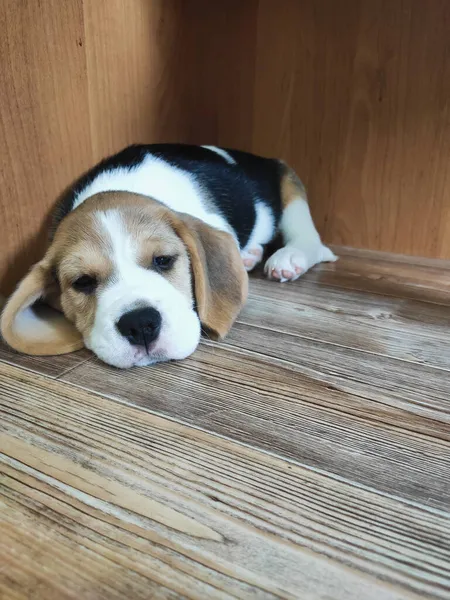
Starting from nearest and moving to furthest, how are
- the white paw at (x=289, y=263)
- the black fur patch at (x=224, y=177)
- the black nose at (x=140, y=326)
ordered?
the black nose at (x=140, y=326), the black fur patch at (x=224, y=177), the white paw at (x=289, y=263)

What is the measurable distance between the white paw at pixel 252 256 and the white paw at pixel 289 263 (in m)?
0.10

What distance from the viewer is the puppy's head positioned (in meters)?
1.57

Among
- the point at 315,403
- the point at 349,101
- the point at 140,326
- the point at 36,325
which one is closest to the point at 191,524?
the point at 315,403

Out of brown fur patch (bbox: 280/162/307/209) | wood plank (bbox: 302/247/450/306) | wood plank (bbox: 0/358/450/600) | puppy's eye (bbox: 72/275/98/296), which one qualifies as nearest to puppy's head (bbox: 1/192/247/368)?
puppy's eye (bbox: 72/275/98/296)

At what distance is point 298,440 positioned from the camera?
1237 millimetres

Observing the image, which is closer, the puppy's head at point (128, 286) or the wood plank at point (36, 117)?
the puppy's head at point (128, 286)

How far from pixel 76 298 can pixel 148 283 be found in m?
0.26

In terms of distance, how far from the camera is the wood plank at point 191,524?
864 millimetres

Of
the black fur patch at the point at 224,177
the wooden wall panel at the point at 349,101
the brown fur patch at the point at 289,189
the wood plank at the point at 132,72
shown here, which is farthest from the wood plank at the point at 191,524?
the wooden wall panel at the point at 349,101

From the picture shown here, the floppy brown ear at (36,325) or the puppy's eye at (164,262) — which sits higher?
the puppy's eye at (164,262)

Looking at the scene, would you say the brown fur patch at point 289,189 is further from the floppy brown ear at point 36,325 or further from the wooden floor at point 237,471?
the floppy brown ear at point 36,325

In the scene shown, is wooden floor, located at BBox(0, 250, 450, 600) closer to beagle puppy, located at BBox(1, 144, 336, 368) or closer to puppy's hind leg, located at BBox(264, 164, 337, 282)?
beagle puppy, located at BBox(1, 144, 336, 368)

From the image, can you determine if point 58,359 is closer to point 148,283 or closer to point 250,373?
point 148,283

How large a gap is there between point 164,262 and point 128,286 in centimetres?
Answer: 18
